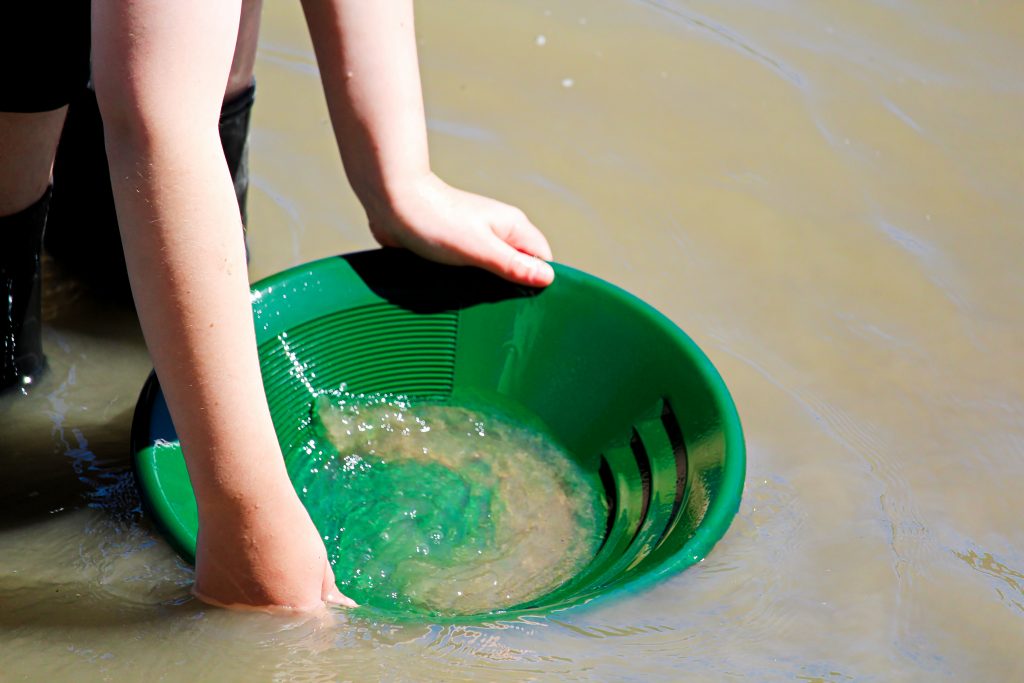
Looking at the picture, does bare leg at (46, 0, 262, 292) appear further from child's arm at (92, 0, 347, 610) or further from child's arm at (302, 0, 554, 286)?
child's arm at (92, 0, 347, 610)

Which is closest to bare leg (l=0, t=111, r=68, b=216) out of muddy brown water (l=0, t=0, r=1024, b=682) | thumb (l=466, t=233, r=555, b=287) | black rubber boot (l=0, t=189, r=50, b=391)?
black rubber boot (l=0, t=189, r=50, b=391)

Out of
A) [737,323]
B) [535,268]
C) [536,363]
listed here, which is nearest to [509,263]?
[535,268]

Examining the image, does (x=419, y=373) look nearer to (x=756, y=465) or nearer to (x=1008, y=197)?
(x=756, y=465)

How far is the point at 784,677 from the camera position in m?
1.21

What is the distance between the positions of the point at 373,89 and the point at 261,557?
67 centimetres

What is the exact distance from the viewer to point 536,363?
1.69 m

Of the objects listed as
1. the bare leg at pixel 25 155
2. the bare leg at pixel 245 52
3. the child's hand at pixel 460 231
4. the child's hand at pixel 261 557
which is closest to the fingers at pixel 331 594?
the child's hand at pixel 261 557

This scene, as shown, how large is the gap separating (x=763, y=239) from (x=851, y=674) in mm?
993

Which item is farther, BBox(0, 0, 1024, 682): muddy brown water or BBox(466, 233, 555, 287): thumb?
BBox(466, 233, 555, 287): thumb

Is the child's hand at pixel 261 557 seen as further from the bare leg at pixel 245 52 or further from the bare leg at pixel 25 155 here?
the bare leg at pixel 245 52

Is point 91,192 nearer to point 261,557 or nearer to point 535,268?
point 535,268

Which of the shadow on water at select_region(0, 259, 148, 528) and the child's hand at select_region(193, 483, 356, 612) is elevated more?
the child's hand at select_region(193, 483, 356, 612)

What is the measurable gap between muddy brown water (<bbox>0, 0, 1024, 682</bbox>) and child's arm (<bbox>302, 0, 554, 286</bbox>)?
0.39m

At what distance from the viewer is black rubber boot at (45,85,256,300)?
1.69 metres
